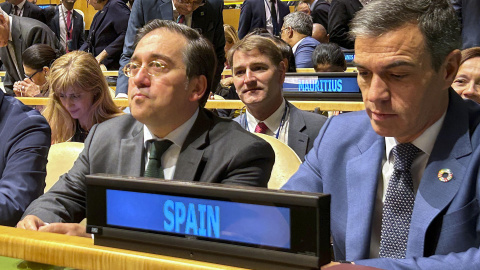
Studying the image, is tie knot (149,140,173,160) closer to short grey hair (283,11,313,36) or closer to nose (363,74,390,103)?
nose (363,74,390,103)

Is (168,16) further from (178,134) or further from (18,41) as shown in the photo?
(178,134)

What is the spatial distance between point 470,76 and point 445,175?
1758mm

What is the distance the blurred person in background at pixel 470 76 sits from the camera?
3.06 meters

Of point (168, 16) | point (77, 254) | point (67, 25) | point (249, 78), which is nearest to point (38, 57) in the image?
point (168, 16)

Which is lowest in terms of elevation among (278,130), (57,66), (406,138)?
(278,130)

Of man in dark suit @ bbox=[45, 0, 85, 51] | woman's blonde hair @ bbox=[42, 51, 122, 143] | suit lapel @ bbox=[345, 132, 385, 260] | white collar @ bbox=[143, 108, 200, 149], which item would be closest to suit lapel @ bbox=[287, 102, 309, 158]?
woman's blonde hair @ bbox=[42, 51, 122, 143]

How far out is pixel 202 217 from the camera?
1.00m

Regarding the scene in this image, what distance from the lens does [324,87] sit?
14.1ft

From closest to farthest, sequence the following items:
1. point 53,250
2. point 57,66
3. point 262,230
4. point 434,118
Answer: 1. point 262,230
2. point 53,250
3. point 434,118
4. point 57,66

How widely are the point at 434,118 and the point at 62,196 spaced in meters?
1.18

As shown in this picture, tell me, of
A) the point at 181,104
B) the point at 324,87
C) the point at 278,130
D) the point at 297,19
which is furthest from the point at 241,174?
the point at 297,19

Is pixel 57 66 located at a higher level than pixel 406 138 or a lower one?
lower

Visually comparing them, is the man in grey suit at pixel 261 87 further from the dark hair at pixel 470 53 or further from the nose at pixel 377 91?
the nose at pixel 377 91

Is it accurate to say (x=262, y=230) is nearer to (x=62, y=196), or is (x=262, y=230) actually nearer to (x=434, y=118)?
(x=434, y=118)
